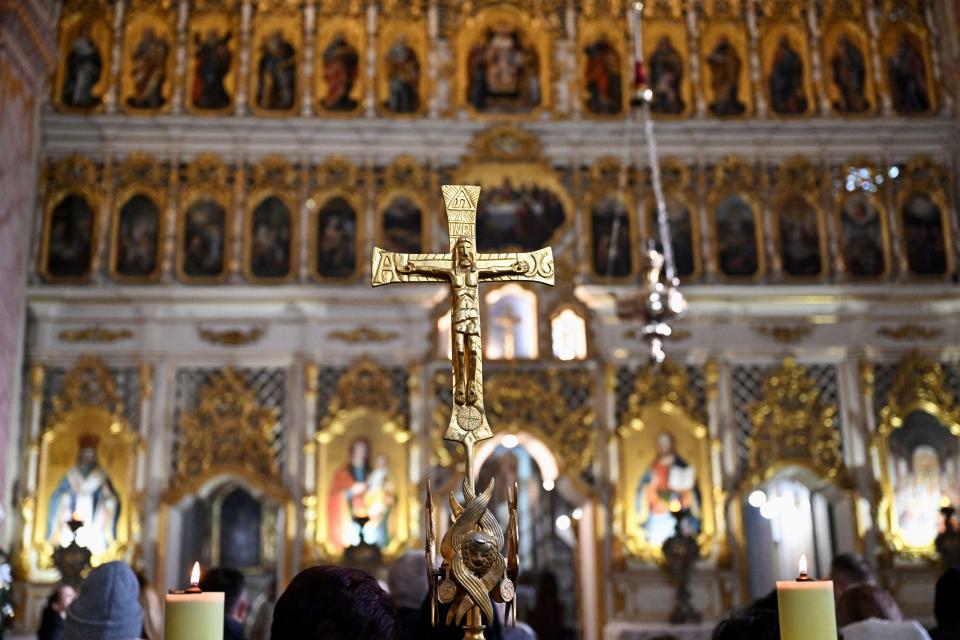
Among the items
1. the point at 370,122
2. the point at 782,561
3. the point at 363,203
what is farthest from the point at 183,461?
the point at 782,561

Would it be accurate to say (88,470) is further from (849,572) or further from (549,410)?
(849,572)

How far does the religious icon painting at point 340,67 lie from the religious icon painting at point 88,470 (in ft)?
13.9

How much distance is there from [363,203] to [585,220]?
8.88 ft

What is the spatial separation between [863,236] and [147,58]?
914 centimetres

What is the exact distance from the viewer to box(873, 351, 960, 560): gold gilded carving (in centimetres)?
1229

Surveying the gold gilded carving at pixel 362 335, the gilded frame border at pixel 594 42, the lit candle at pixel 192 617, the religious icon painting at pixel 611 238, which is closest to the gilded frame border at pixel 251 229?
the gold gilded carving at pixel 362 335

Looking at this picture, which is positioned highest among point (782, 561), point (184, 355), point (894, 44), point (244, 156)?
point (894, 44)

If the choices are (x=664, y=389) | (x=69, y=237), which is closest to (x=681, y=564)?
(x=664, y=389)

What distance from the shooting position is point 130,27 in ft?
43.9

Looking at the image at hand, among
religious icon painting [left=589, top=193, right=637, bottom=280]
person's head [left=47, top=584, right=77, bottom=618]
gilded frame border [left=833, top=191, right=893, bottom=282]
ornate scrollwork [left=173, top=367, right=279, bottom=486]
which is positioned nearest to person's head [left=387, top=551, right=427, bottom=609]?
person's head [left=47, top=584, right=77, bottom=618]

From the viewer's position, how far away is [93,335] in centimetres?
1231

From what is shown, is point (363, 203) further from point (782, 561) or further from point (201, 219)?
point (782, 561)

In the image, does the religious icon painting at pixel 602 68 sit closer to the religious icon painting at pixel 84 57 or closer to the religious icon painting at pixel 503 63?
the religious icon painting at pixel 503 63

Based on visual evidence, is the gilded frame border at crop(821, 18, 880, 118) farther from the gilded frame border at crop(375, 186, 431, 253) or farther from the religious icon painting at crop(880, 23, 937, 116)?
the gilded frame border at crop(375, 186, 431, 253)
